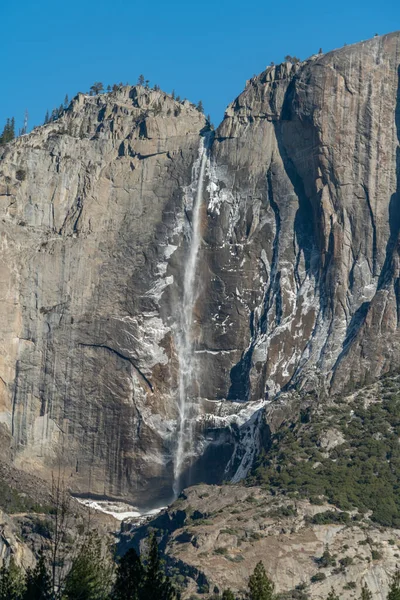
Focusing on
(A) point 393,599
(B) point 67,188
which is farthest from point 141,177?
(A) point 393,599

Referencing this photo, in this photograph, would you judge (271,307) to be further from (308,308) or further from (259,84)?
(259,84)

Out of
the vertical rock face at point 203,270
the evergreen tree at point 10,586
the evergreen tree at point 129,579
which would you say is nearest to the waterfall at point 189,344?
the vertical rock face at point 203,270

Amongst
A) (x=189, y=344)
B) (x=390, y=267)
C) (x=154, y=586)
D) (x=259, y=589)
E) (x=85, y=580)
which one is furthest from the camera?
(x=189, y=344)

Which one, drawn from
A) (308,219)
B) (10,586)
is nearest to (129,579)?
(10,586)

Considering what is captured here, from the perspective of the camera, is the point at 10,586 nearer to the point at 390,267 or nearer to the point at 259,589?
the point at 259,589

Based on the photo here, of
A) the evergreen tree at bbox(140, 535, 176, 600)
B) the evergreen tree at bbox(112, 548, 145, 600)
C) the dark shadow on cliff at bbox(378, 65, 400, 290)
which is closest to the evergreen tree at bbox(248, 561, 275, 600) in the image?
the evergreen tree at bbox(140, 535, 176, 600)

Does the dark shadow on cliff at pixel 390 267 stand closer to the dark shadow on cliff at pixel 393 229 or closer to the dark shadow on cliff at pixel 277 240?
the dark shadow on cliff at pixel 393 229
